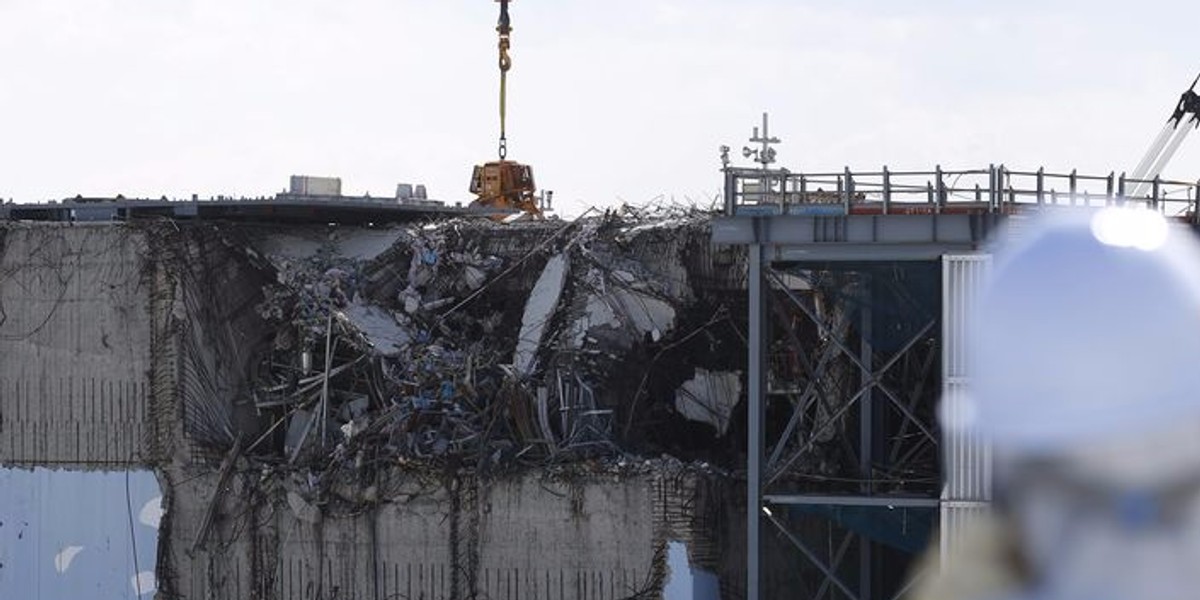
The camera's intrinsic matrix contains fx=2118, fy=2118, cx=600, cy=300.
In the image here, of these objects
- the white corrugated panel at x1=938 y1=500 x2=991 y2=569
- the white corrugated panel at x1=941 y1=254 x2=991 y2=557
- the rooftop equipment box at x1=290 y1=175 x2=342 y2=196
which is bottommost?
the white corrugated panel at x1=938 y1=500 x2=991 y2=569

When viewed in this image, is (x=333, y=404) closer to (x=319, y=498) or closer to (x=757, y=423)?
(x=319, y=498)

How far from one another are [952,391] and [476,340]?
9.18 meters

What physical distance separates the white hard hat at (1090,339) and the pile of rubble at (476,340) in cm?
2624

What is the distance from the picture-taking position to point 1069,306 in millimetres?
2982

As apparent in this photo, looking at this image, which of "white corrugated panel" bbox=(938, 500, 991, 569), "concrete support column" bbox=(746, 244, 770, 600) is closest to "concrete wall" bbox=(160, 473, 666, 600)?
"concrete support column" bbox=(746, 244, 770, 600)

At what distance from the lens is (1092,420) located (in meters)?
2.95

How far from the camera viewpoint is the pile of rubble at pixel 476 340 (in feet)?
97.5

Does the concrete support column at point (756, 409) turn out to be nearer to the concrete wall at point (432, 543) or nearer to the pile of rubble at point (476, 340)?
the concrete wall at point (432, 543)

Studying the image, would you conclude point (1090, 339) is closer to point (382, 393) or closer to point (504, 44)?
point (382, 393)

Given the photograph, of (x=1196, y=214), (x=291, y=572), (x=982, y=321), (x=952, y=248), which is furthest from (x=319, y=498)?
(x=982, y=321)

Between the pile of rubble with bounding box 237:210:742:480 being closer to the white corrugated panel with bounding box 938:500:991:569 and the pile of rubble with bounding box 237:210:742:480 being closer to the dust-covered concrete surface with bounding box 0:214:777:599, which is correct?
the dust-covered concrete surface with bounding box 0:214:777:599

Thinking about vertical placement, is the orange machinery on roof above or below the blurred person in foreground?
above

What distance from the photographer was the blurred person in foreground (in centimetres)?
291

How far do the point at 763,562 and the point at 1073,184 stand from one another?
6.62m
